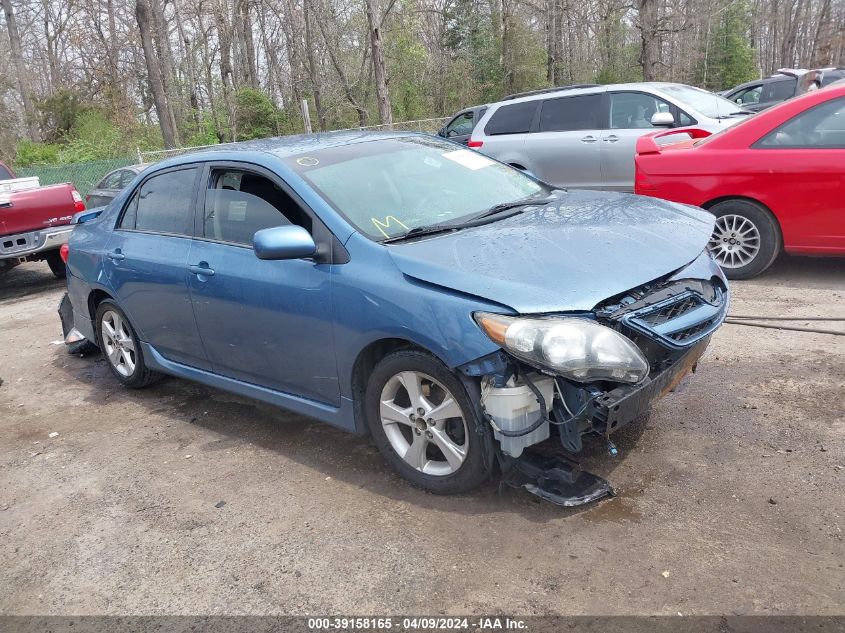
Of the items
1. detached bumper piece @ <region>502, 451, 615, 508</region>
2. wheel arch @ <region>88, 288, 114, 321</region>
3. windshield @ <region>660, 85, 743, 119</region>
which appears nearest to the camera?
detached bumper piece @ <region>502, 451, 615, 508</region>

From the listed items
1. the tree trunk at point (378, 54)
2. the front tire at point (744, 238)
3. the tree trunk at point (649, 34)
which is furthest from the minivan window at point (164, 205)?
the tree trunk at point (649, 34)

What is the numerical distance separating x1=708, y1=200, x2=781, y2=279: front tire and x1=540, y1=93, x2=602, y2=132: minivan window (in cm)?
343

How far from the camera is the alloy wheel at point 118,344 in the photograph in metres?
5.34

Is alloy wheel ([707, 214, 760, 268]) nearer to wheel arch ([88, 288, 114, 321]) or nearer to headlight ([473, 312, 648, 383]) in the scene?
headlight ([473, 312, 648, 383])

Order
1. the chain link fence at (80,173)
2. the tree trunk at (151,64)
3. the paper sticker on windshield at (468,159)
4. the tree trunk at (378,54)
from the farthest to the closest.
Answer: the tree trunk at (151,64) → the chain link fence at (80,173) → the tree trunk at (378,54) → the paper sticker on windshield at (468,159)

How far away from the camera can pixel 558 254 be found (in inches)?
129

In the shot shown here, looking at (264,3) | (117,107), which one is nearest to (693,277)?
(117,107)

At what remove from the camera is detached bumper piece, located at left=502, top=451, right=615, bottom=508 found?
3.16 metres

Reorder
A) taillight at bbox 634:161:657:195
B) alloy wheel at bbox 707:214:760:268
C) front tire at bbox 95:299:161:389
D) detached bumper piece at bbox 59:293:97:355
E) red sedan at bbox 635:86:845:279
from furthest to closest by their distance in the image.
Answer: taillight at bbox 634:161:657:195
detached bumper piece at bbox 59:293:97:355
alloy wheel at bbox 707:214:760:268
red sedan at bbox 635:86:845:279
front tire at bbox 95:299:161:389

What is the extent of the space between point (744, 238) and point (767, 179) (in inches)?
21.2

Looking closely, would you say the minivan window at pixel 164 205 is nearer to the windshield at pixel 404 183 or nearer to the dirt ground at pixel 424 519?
the windshield at pixel 404 183

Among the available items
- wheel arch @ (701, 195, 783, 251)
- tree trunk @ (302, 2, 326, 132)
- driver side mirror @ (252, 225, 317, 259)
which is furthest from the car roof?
tree trunk @ (302, 2, 326, 132)

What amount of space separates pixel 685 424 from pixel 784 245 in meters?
2.92

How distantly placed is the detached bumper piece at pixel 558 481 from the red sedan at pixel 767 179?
373 cm
